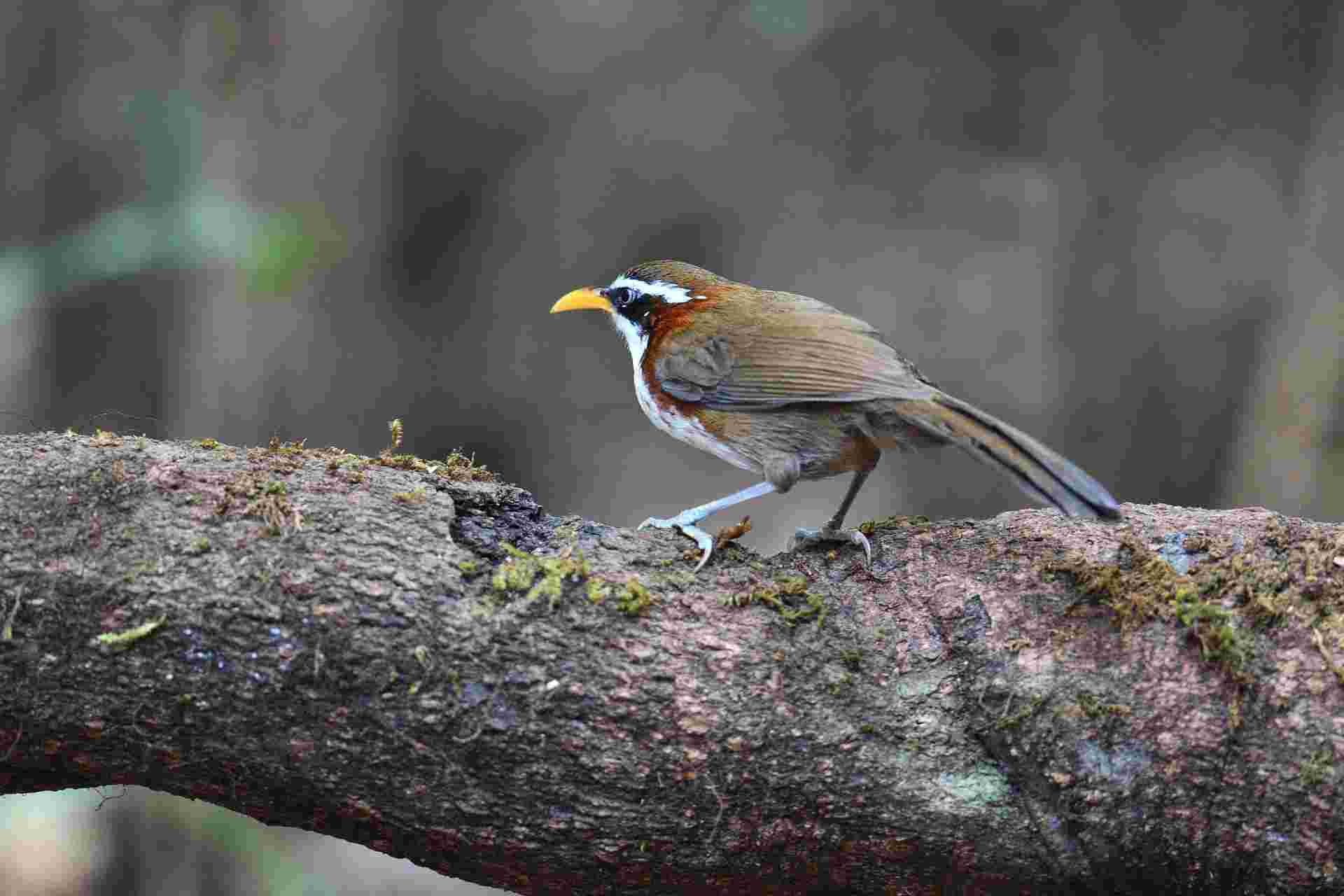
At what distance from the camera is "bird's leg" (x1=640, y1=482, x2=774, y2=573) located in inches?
126

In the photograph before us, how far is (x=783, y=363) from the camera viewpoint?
3984 mm

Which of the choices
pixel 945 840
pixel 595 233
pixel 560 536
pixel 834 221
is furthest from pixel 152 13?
pixel 945 840

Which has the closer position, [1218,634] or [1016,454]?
[1218,634]

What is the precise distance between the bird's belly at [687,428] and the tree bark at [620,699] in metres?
1.05

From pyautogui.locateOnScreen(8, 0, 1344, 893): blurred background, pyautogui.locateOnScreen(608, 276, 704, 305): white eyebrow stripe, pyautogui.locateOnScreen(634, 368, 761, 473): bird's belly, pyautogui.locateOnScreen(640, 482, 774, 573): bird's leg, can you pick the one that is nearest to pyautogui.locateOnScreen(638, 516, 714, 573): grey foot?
pyautogui.locateOnScreen(640, 482, 774, 573): bird's leg

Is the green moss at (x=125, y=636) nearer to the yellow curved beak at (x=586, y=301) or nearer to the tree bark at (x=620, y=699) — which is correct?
the tree bark at (x=620, y=699)

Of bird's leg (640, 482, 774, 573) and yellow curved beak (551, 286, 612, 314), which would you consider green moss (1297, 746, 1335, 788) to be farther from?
yellow curved beak (551, 286, 612, 314)

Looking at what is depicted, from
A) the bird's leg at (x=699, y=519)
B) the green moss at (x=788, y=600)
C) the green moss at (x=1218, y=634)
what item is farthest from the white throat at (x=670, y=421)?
the green moss at (x=1218, y=634)

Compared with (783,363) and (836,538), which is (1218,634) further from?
(783,363)

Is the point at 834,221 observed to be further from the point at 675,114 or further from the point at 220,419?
the point at 220,419

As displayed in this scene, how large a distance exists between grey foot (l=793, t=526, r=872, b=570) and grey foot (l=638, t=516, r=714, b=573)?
29 cm

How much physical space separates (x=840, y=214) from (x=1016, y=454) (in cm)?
511

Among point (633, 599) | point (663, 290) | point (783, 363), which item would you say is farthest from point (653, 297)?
point (633, 599)

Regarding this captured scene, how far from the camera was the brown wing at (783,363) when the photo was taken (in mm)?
3809
